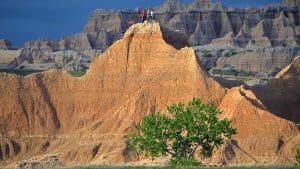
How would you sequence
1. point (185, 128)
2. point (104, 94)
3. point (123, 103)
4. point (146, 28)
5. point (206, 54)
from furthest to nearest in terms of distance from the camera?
point (206, 54) → point (146, 28) → point (104, 94) → point (123, 103) → point (185, 128)

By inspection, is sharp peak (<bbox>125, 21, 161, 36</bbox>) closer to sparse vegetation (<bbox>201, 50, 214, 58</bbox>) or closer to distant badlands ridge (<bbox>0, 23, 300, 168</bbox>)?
distant badlands ridge (<bbox>0, 23, 300, 168</bbox>)

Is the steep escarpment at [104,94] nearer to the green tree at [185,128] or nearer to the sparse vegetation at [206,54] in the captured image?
the green tree at [185,128]

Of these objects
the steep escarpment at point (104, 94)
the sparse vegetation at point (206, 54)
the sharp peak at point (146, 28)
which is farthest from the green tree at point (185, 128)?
the sparse vegetation at point (206, 54)

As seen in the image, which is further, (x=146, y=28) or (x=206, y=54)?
(x=206, y=54)

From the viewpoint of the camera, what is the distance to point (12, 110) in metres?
80.0

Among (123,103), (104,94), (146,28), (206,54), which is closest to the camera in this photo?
(123,103)

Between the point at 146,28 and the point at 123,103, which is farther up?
the point at 146,28

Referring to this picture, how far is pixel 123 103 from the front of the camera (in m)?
79.1

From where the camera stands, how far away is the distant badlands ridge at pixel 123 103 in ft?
238

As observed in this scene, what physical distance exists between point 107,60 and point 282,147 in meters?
16.7

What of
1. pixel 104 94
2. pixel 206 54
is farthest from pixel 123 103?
pixel 206 54

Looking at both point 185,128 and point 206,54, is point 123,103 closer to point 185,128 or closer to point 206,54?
point 185,128

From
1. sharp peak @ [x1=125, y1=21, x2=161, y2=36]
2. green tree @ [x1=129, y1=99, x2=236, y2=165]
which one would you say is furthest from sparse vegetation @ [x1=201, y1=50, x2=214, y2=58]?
green tree @ [x1=129, y1=99, x2=236, y2=165]

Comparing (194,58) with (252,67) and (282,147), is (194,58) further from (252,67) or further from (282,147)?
(252,67)
